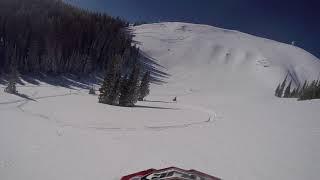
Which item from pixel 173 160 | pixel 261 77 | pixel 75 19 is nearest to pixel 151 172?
pixel 173 160

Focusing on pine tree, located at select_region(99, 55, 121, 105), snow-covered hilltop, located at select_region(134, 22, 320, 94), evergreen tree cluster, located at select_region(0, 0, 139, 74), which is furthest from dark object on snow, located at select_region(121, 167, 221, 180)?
snow-covered hilltop, located at select_region(134, 22, 320, 94)

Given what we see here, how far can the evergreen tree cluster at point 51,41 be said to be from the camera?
89.8m

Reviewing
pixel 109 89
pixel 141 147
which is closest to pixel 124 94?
pixel 109 89

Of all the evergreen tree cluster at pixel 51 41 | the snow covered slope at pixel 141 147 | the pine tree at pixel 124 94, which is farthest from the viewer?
the evergreen tree cluster at pixel 51 41

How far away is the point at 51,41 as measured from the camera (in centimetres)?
9769

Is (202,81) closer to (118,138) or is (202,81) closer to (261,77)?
(261,77)

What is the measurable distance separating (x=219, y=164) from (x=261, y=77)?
144490 mm

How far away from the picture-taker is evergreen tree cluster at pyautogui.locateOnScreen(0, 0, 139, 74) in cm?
8975

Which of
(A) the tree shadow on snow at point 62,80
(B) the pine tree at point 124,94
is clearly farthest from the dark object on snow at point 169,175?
(A) the tree shadow on snow at point 62,80

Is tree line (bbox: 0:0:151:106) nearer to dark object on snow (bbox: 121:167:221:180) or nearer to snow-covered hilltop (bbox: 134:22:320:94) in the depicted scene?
snow-covered hilltop (bbox: 134:22:320:94)

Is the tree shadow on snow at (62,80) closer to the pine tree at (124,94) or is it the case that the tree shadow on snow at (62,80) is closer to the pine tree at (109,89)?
the pine tree at (109,89)

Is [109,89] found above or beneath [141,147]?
above

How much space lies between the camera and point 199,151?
21266 mm

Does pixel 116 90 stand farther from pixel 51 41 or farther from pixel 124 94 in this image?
pixel 51 41
